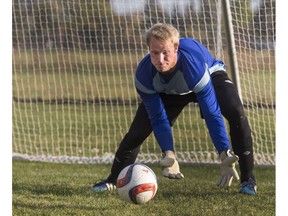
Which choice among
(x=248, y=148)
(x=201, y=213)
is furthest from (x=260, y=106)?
(x=201, y=213)

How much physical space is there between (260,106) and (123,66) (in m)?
2.52

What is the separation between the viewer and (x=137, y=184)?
470cm

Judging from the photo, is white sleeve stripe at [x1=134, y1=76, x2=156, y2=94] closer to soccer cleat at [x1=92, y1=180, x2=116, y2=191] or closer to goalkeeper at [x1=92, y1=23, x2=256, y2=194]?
goalkeeper at [x1=92, y1=23, x2=256, y2=194]

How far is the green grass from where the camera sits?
518 centimetres

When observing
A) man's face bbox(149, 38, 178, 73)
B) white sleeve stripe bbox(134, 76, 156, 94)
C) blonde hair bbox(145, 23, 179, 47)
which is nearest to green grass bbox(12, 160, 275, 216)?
white sleeve stripe bbox(134, 76, 156, 94)

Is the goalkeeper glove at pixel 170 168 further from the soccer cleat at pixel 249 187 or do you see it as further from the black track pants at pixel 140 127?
the soccer cleat at pixel 249 187

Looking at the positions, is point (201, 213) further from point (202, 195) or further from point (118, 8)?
point (118, 8)

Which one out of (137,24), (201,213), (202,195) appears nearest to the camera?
(201,213)

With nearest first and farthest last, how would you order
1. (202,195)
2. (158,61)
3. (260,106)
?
(158,61), (202,195), (260,106)

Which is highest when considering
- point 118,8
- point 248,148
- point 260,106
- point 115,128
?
point 118,8

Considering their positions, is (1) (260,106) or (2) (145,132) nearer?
(2) (145,132)

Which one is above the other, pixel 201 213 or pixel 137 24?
pixel 137 24

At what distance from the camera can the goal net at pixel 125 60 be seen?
826 cm

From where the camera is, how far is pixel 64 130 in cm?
1023
